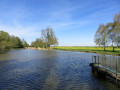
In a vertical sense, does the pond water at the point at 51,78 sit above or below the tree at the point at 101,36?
below

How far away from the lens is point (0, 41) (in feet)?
240

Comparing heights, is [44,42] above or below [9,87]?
above

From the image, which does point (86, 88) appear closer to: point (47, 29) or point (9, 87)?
point (9, 87)

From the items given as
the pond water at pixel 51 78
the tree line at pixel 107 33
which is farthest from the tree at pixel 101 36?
the pond water at pixel 51 78

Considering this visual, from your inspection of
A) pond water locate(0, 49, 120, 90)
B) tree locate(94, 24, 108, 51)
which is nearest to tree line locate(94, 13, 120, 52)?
tree locate(94, 24, 108, 51)

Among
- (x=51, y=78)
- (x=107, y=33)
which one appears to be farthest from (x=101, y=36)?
(x=51, y=78)

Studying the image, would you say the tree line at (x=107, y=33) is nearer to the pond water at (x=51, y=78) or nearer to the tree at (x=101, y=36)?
the tree at (x=101, y=36)

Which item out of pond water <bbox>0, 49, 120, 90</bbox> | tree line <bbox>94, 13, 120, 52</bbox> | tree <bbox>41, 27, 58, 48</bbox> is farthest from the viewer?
tree <bbox>41, 27, 58, 48</bbox>

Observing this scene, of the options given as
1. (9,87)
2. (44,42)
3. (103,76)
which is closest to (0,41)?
(44,42)

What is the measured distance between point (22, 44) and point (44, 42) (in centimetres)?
8253

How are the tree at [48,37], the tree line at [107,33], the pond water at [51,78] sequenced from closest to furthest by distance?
the pond water at [51,78] < the tree line at [107,33] < the tree at [48,37]

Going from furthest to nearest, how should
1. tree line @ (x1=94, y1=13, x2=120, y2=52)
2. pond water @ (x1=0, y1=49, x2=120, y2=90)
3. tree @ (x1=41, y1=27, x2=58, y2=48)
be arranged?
tree @ (x1=41, y1=27, x2=58, y2=48) → tree line @ (x1=94, y1=13, x2=120, y2=52) → pond water @ (x1=0, y1=49, x2=120, y2=90)

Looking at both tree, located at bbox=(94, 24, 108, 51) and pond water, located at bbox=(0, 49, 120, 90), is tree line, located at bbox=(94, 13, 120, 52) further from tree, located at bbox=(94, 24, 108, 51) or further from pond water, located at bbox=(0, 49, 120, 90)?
pond water, located at bbox=(0, 49, 120, 90)

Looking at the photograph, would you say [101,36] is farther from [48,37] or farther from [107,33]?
[48,37]
